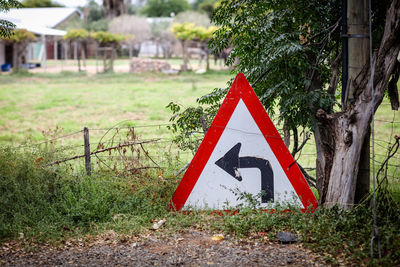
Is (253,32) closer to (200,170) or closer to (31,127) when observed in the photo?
(200,170)

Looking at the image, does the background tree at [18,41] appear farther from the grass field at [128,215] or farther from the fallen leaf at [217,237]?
the fallen leaf at [217,237]

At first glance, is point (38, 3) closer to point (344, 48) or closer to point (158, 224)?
point (158, 224)

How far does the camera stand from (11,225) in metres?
4.07

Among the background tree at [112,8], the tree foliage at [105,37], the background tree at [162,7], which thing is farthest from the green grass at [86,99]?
the background tree at [162,7]

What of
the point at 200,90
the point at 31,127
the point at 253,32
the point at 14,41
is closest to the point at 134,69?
the point at 14,41

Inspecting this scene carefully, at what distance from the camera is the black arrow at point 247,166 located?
4.11 metres

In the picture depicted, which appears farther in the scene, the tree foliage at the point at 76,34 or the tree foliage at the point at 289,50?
the tree foliage at the point at 76,34

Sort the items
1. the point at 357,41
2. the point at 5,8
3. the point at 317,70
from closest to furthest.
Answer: the point at 357,41 → the point at 317,70 → the point at 5,8

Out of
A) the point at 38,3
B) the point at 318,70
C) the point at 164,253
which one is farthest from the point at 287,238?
the point at 38,3

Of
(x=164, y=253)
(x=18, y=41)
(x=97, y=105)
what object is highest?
(x=18, y=41)

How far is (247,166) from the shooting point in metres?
4.13

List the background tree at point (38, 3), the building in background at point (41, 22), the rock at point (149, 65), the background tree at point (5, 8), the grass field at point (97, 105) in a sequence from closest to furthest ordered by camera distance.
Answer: the background tree at point (5, 8)
the grass field at point (97, 105)
the rock at point (149, 65)
the building in background at point (41, 22)
the background tree at point (38, 3)

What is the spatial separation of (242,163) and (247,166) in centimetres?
5

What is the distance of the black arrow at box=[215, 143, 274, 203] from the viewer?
4109 millimetres
